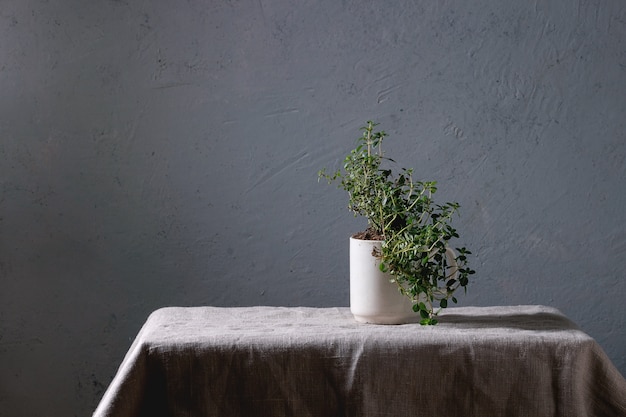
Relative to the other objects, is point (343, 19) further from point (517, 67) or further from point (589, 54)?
point (589, 54)

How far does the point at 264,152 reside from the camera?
7.68 feet

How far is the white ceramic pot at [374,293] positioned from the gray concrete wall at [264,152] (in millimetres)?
801

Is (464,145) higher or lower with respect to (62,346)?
higher

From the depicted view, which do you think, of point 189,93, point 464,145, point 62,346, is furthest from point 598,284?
point 62,346

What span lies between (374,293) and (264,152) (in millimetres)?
908

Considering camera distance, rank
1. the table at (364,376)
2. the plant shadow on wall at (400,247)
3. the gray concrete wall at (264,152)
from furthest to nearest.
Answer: the gray concrete wall at (264,152) → the plant shadow on wall at (400,247) → the table at (364,376)

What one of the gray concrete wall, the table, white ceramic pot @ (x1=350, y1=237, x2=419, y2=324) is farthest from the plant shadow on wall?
the gray concrete wall

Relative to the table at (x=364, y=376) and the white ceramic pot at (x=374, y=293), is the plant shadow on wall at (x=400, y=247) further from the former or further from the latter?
the table at (x=364, y=376)

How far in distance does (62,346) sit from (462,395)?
4.55ft

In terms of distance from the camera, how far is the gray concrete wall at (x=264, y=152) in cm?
232

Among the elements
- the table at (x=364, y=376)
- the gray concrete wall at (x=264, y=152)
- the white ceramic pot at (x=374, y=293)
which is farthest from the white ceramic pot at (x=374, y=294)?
the gray concrete wall at (x=264, y=152)

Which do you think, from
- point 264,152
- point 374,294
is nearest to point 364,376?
point 374,294

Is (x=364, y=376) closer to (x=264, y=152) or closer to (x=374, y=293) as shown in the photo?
(x=374, y=293)

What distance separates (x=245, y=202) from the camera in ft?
7.70
